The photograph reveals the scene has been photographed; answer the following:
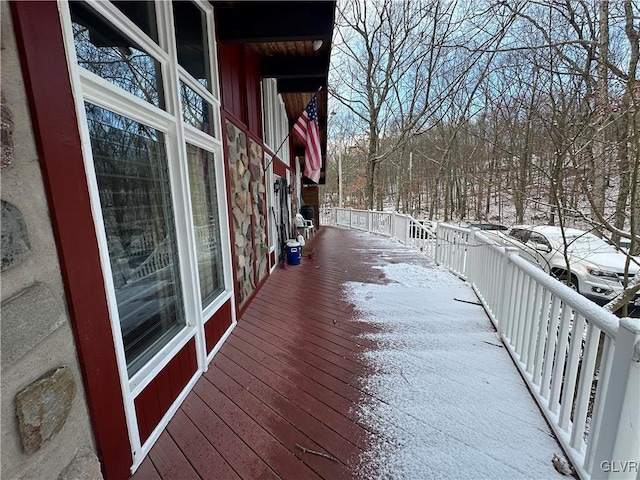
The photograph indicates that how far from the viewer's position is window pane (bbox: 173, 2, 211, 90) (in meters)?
2.28

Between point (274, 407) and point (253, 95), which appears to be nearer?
point (274, 407)

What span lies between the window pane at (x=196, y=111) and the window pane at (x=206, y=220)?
21cm

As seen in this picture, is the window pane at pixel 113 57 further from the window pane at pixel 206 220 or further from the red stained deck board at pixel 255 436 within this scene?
the red stained deck board at pixel 255 436

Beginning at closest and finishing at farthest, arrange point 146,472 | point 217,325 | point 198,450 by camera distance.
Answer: point 146,472 < point 198,450 < point 217,325

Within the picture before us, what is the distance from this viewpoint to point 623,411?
3.78 feet

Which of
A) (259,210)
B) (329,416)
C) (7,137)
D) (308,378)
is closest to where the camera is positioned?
(7,137)

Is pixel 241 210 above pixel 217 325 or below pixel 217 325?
above

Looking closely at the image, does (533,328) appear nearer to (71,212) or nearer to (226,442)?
(226,442)

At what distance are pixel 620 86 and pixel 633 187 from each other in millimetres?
2135

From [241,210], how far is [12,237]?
2635 millimetres

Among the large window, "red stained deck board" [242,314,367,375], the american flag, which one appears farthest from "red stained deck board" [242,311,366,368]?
the american flag

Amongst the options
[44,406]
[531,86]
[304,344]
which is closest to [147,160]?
[44,406]

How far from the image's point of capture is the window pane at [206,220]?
2451 millimetres

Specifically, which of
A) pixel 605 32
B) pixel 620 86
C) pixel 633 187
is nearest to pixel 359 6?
pixel 605 32
